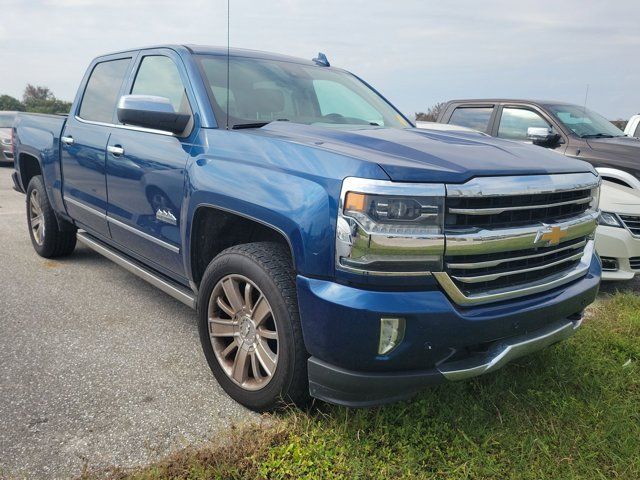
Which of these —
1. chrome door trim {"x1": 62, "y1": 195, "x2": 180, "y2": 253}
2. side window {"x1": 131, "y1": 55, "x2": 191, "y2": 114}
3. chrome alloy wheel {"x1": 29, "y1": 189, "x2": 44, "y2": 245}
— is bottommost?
chrome alloy wheel {"x1": 29, "y1": 189, "x2": 44, "y2": 245}

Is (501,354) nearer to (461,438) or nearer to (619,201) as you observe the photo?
(461,438)

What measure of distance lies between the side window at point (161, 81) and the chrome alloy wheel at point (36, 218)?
6.86 feet

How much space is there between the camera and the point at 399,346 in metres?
2.11

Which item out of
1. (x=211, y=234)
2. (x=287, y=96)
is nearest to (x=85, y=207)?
(x=211, y=234)

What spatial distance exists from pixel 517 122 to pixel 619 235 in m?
2.39

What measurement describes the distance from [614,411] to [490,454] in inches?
31.7

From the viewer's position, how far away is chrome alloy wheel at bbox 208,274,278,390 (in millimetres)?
2539

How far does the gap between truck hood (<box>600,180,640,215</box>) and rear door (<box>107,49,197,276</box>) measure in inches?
148

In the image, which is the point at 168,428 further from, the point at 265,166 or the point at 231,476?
the point at 265,166

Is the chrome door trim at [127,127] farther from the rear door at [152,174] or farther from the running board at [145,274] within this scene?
the running board at [145,274]

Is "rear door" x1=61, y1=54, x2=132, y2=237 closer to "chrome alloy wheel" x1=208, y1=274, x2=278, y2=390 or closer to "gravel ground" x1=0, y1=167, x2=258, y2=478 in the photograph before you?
"gravel ground" x1=0, y1=167, x2=258, y2=478

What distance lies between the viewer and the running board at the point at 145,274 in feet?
10.4

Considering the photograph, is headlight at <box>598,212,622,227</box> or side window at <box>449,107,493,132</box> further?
side window at <box>449,107,493,132</box>

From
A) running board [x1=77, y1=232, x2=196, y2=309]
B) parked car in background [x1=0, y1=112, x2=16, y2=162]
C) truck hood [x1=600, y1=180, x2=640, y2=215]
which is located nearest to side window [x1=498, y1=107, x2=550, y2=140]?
truck hood [x1=600, y1=180, x2=640, y2=215]
